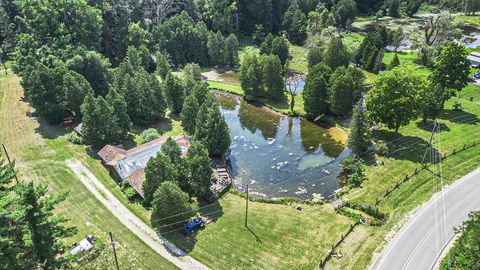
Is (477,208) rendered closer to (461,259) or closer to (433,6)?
(461,259)

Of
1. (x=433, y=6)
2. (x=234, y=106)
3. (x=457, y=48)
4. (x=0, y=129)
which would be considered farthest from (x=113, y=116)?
(x=433, y=6)

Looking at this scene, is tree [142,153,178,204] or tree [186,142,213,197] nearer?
tree [142,153,178,204]

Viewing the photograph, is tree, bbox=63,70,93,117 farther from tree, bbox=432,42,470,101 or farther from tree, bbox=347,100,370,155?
tree, bbox=432,42,470,101

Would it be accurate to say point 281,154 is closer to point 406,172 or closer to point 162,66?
point 406,172

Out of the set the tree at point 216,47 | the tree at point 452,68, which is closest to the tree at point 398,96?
the tree at point 452,68

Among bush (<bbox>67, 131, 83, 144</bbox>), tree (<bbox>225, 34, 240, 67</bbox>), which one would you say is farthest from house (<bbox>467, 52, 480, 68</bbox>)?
bush (<bbox>67, 131, 83, 144</bbox>)

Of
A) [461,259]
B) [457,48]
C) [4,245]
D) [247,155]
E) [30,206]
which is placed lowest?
[247,155]
